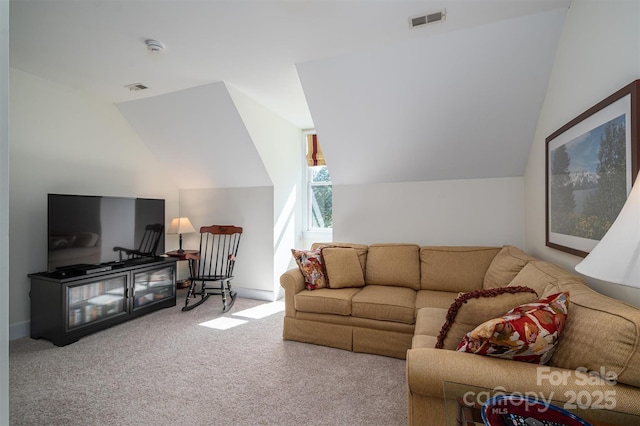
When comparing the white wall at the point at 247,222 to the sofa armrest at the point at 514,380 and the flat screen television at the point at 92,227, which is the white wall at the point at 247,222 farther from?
the sofa armrest at the point at 514,380

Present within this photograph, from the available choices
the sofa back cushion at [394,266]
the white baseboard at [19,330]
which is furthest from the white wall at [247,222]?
the white baseboard at [19,330]

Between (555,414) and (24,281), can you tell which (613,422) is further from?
(24,281)

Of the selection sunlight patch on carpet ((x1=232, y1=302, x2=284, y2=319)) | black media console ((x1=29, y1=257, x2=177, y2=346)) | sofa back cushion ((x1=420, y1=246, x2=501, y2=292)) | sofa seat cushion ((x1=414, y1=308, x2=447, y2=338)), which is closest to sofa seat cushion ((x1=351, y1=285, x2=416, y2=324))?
sofa seat cushion ((x1=414, y1=308, x2=447, y2=338))

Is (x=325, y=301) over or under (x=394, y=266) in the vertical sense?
under

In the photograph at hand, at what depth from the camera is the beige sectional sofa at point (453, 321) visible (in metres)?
1.02

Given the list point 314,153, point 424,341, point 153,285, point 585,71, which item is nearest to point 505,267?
point 424,341

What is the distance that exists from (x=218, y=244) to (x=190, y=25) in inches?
118

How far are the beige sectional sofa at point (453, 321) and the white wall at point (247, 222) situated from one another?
1.32 m

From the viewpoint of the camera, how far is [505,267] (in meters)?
2.39

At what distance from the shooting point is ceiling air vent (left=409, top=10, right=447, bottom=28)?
2.08 m

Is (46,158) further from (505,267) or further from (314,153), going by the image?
(505,267)

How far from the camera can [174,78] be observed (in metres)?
3.05

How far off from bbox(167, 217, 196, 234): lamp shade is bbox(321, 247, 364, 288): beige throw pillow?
2.28 m

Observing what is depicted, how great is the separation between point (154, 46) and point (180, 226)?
248 centimetres
